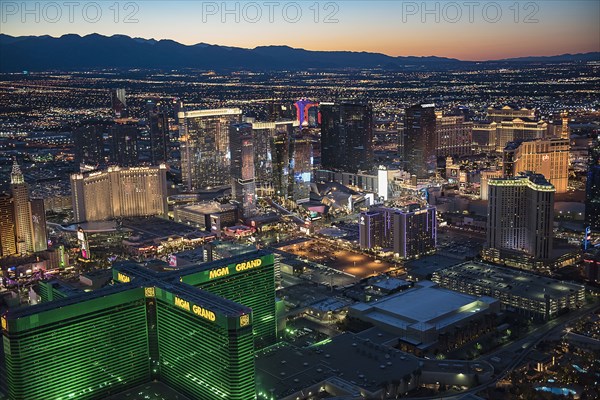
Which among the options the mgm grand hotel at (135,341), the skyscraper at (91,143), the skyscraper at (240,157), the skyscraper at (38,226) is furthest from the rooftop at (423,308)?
the skyscraper at (91,143)

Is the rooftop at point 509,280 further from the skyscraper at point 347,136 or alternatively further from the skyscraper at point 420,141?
the skyscraper at point 347,136

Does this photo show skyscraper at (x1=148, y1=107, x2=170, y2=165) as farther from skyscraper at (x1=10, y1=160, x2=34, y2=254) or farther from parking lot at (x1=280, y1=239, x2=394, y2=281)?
parking lot at (x1=280, y1=239, x2=394, y2=281)

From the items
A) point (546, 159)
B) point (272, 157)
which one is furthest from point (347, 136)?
point (546, 159)

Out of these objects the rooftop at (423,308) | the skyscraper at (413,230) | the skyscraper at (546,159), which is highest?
the skyscraper at (546,159)

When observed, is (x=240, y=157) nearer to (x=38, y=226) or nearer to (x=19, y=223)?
(x=38, y=226)

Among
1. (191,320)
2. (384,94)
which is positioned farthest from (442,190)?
(384,94)

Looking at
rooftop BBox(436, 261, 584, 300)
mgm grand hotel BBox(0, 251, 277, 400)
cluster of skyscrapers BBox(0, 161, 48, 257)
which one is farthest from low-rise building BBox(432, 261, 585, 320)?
cluster of skyscrapers BBox(0, 161, 48, 257)
